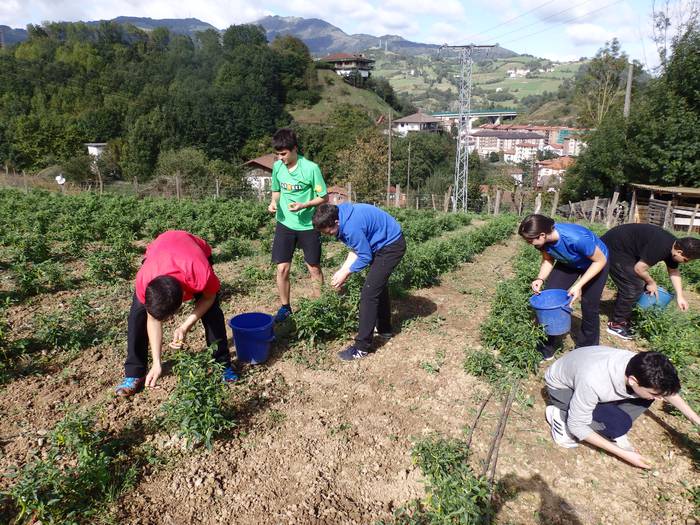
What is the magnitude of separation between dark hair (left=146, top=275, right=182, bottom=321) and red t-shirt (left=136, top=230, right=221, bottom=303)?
21 centimetres

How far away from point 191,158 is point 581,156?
3439 centimetres

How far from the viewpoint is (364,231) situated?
11.7ft

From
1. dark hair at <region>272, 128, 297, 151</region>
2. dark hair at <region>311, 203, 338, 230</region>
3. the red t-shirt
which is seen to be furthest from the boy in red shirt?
dark hair at <region>272, 128, 297, 151</region>

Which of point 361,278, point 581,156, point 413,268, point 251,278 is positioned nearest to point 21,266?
point 251,278

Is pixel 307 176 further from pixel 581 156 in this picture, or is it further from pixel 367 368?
pixel 581 156

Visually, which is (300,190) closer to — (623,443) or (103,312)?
(103,312)

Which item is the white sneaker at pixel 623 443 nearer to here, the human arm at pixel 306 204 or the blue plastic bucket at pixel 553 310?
the blue plastic bucket at pixel 553 310

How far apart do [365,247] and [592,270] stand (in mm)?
1894

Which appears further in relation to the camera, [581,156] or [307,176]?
[581,156]

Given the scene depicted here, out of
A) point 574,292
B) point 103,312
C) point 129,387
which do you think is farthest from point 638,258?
point 103,312

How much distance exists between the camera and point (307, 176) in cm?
436

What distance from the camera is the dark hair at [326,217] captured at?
10.8ft

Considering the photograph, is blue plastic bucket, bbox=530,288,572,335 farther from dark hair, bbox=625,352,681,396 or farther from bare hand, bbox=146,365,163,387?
bare hand, bbox=146,365,163,387

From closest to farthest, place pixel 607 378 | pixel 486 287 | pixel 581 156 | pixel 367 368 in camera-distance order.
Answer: pixel 607 378, pixel 367 368, pixel 486 287, pixel 581 156
